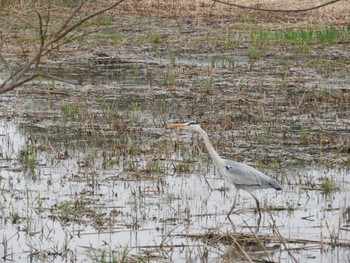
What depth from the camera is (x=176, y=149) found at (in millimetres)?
9641

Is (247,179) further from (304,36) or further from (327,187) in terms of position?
(304,36)

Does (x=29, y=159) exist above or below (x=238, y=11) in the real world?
below

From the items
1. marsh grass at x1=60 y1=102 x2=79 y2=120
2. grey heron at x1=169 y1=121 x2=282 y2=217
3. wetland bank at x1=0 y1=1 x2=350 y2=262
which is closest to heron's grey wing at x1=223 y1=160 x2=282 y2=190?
grey heron at x1=169 y1=121 x2=282 y2=217

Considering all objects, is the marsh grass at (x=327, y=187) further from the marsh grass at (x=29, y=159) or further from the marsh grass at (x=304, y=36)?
the marsh grass at (x=304, y=36)

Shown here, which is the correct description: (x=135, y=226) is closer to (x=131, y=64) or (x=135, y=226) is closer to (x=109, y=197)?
(x=109, y=197)

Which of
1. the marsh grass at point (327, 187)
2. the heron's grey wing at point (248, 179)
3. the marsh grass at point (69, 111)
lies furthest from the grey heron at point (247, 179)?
the marsh grass at point (69, 111)

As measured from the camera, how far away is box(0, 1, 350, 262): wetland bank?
21.2 ft

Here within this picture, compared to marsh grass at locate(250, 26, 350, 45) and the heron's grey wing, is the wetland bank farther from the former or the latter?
the heron's grey wing

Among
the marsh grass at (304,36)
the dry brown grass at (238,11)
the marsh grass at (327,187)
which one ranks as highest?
the dry brown grass at (238,11)

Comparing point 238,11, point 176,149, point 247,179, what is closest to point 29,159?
point 176,149

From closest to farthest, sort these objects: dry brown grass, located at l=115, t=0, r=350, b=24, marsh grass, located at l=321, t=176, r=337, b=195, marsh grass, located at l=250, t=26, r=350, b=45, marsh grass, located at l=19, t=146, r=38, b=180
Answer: marsh grass, located at l=321, t=176, r=337, b=195, marsh grass, located at l=19, t=146, r=38, b=180, marsh grass, located at l=250, t=26, r=350, b=45, dry brown grass, located at l=115, t=0, r=350, b=24

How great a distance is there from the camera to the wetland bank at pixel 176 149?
6473mm

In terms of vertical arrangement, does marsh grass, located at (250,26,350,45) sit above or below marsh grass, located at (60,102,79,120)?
above

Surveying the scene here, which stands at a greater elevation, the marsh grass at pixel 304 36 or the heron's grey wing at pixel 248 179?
the marsh grass at pixel 304 36
